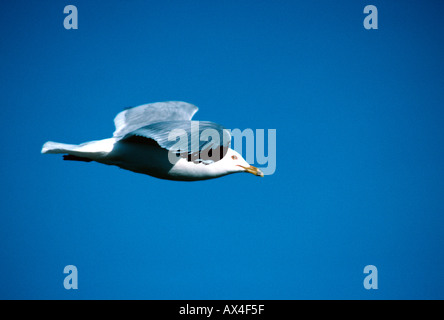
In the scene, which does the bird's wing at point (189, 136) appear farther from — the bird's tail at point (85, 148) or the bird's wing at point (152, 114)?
the bird's wing at point (152, 114)

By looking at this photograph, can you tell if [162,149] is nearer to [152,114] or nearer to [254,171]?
[152,114]

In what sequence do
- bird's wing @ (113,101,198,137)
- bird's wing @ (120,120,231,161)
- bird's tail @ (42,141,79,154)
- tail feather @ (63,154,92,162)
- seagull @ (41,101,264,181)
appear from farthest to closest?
bird's wing @ (113,101,198,137) → tail feather @ (63,154,92,162) → bird's tail @ (42,141,79,154) → seagull @ (41,101,264,181) → bird's wing @ (120,120,231,161)

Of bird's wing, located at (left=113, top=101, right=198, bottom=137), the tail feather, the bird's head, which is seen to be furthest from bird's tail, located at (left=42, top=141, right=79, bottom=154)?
the bird's head

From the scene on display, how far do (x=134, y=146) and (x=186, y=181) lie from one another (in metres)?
0.58

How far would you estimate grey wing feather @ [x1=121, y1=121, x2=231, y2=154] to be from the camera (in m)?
2.91

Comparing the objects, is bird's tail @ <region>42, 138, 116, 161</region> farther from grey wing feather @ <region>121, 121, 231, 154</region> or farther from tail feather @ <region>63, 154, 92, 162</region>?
grey wing feather @ <region>121, 121, 231, 154</region>

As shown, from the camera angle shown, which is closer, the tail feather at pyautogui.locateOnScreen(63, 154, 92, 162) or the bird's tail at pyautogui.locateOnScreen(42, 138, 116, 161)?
the bird's tail at pyautogui.locateOnScreen(42, 138, 116, 161)

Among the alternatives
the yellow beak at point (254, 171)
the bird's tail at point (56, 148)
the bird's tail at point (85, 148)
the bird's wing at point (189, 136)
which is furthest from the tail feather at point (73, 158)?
the yellow beak at point (254, 171)

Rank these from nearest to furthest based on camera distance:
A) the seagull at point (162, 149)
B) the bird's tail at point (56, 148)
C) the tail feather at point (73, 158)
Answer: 1. the seagull at point (162, 149)
2. the bird's tail at point (56, 148)
3. the tail feather at point (73, 158)

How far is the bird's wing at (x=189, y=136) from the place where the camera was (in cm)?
291

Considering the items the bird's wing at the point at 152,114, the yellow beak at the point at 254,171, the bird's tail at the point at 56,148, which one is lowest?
the yellow beak at the point at 254,171

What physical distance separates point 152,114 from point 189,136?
1462 millimetres

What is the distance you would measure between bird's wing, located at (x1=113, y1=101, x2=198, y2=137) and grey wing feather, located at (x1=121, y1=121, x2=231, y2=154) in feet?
2.94

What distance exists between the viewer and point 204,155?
383cm
